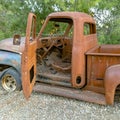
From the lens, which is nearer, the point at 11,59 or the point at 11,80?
the point at 11,59

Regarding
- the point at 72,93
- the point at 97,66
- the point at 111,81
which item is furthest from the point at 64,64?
the point at 111,81

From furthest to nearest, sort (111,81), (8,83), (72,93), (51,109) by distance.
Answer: (8,83), (72,93), (51,109), (111,81)

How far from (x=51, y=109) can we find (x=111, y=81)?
3.72 ft

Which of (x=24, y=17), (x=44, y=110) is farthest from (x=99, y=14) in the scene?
(x=44, y=110)

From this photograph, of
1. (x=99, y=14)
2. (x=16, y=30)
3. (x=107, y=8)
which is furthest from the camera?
(x=16, y=30)

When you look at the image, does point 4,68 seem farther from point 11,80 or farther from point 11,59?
point 11,59

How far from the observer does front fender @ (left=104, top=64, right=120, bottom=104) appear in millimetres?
3807

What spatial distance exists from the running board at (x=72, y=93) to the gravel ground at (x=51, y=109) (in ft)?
0.51

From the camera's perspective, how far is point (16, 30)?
7242 millimetres

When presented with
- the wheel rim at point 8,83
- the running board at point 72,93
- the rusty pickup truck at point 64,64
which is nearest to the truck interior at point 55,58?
the rusty pickup truck at point 64,64

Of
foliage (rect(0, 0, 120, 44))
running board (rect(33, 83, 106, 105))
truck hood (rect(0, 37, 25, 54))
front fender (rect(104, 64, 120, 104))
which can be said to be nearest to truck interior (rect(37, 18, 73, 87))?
running board (rect(33, 83, 106, 105))

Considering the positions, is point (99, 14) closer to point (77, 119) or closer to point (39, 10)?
point (39, 10)

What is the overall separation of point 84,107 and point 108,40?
2.86 metres

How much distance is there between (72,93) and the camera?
170 inches
